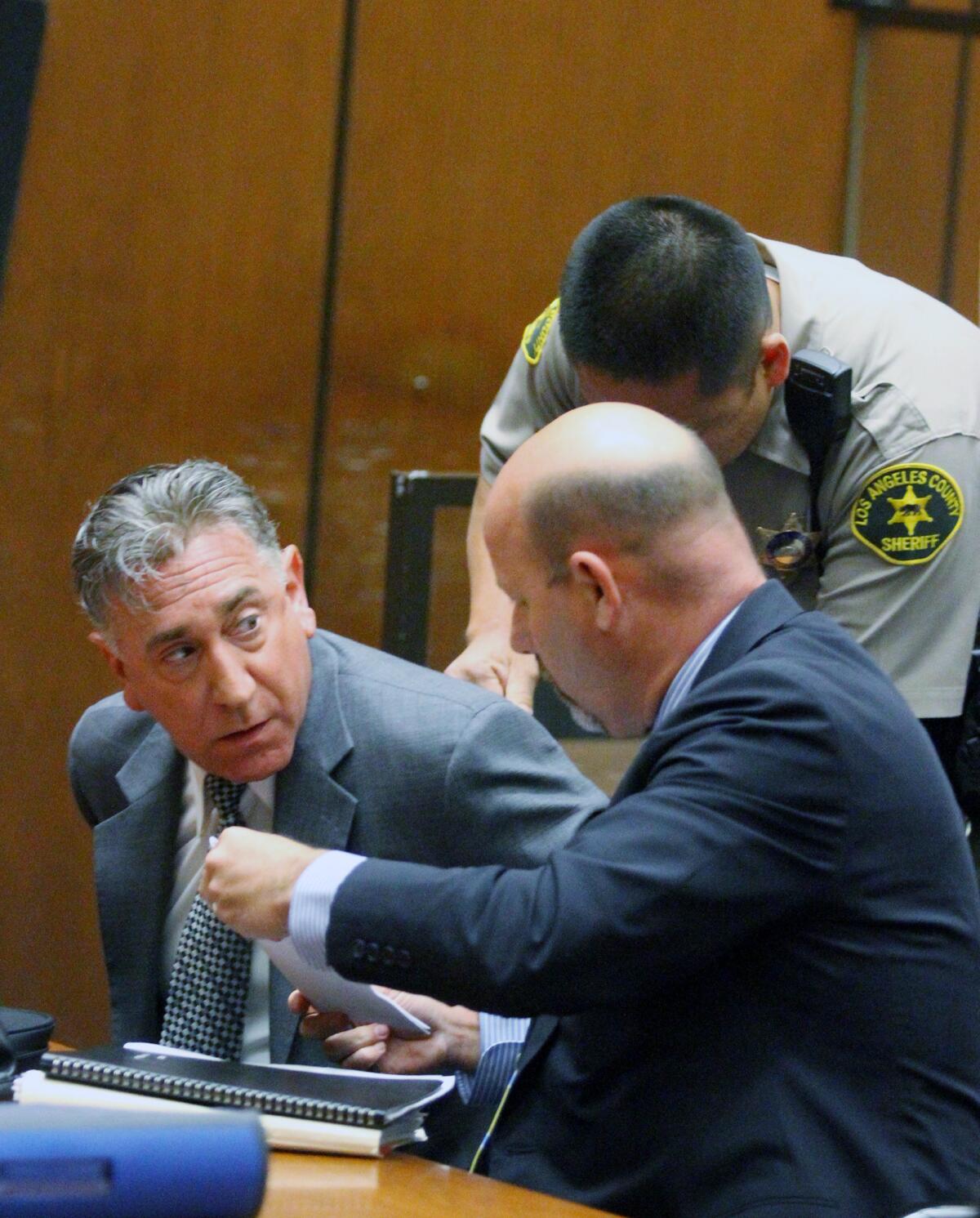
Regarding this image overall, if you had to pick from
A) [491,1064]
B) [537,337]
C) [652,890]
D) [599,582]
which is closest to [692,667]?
[599,582]

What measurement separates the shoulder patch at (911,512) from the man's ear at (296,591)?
676mm

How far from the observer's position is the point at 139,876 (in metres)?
2.04

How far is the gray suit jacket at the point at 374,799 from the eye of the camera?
188 cm

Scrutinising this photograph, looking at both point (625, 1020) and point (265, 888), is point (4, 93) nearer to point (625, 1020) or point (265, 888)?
point (265, 888)

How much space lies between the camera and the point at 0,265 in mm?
883

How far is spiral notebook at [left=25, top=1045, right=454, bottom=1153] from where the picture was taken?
1.45 m

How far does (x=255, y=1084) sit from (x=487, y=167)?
7.97ft

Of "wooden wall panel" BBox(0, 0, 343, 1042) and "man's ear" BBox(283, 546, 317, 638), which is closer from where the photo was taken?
"man's ear" BBox(283, 546, 317, 638)

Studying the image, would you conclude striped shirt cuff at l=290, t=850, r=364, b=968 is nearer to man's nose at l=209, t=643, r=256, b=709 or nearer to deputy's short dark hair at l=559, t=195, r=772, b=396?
man's nose at l=209, t=643, r=256, b=709

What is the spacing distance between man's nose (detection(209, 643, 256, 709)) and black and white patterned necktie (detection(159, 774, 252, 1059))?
0.68 ft

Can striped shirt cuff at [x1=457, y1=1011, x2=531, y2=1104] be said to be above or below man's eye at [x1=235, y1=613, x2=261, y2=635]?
below

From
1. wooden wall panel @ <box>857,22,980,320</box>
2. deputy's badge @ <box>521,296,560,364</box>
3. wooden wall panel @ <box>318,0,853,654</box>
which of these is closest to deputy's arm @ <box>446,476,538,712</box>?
deputy's badge @ <box>521,296,560,364</box>

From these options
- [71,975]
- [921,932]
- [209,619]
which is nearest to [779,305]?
[209,619]

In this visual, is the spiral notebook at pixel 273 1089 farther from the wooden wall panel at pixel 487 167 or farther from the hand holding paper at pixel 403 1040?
the wooden wall panel at pixel 487 167
